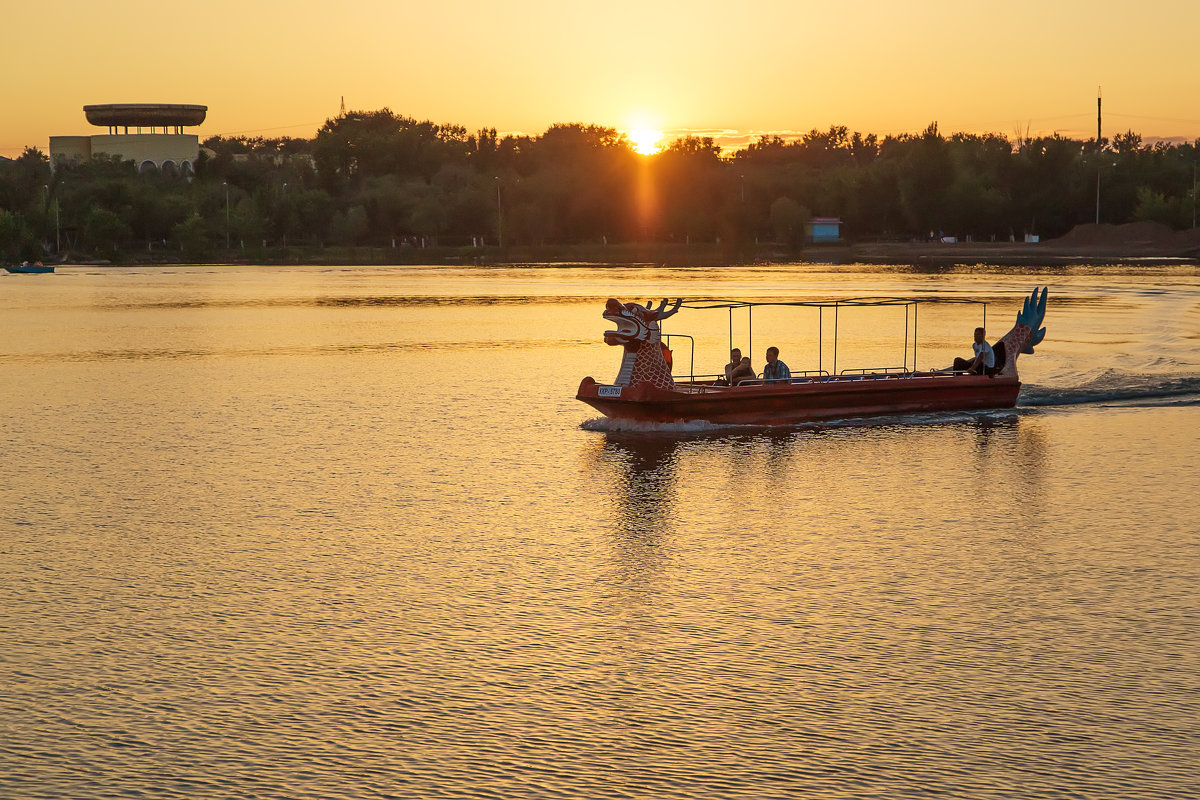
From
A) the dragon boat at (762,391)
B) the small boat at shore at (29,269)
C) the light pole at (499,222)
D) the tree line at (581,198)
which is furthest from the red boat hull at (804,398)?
the light pole at (499,222)

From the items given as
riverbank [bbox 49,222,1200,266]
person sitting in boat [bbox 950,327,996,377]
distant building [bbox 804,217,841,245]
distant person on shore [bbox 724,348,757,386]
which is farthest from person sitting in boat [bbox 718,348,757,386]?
distant building [bbox 804,217,841,245]

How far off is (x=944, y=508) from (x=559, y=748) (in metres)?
10.2

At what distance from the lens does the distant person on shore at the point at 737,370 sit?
86.6 ft

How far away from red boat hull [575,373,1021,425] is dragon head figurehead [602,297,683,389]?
0.22m

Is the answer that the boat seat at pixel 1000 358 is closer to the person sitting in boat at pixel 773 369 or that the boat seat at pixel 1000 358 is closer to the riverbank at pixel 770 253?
the person sitting in boat at pixel 773 369

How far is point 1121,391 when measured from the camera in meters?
31.3

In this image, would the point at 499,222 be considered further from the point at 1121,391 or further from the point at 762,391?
the point at 762,391

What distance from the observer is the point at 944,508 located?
59.3ft

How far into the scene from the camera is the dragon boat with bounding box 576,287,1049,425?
25.1 metres

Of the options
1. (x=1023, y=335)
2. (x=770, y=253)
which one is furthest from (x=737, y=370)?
(x=770, y=253)

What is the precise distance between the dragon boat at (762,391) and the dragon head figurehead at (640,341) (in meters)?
0.02

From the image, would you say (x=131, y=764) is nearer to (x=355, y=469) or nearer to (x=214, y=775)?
(x=214, y=775)

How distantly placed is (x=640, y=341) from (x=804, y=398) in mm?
3733

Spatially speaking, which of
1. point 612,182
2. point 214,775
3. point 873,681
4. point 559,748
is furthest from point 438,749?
point 612,182
